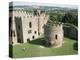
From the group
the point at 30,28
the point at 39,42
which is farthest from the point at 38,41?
the point at 30,28

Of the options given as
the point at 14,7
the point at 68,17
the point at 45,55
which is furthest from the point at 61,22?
the point at 14,7

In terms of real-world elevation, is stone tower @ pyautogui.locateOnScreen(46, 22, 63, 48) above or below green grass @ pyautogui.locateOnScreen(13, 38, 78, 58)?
above

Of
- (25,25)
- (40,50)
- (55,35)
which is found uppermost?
(25,25)

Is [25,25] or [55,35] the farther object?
[55,35]

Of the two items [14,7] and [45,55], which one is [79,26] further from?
[14,7]

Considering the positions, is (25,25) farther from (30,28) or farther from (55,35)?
(55,35)

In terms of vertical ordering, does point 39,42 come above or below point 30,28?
below
